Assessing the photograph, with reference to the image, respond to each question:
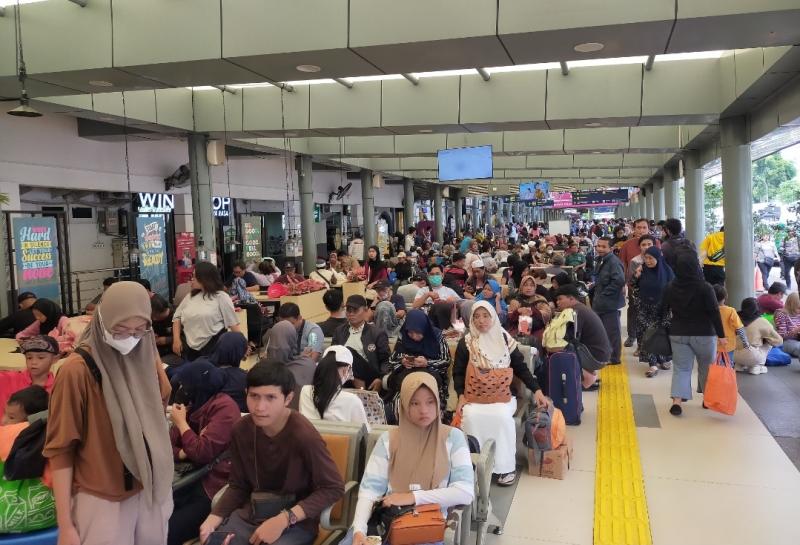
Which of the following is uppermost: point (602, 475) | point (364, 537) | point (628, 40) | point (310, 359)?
point (628, 40)

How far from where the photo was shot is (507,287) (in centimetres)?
1130

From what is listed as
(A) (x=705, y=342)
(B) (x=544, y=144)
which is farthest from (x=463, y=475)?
(B) (x=544, y=144)

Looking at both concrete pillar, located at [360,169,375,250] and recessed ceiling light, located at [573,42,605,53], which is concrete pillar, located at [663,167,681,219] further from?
recessed ceiling light, located at [573,42,605,53]

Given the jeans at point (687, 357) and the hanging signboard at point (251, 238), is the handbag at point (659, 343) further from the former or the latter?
the hanging signboard at point (251, 238)

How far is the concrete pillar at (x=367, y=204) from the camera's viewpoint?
79.9 ft

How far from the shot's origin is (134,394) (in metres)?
2.73

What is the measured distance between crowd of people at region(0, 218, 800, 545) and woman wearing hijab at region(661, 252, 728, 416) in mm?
15

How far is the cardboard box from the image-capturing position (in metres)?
5.38

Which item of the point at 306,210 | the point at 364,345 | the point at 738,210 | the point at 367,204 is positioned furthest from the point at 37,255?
the point at 367,204

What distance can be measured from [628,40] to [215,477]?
534 centimetres

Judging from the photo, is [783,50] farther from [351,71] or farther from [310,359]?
[310,359]

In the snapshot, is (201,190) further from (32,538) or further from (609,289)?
(32,538)

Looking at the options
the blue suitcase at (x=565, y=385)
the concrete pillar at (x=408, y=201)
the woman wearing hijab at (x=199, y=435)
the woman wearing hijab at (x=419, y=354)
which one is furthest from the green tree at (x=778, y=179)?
the woman wearing hijab at (x=199, y=435)

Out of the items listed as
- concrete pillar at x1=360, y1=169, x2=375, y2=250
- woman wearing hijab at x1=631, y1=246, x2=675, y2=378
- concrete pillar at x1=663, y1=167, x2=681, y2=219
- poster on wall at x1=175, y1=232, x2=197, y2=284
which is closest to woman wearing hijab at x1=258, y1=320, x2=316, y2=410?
woman wearing hijab at x1=631, y1=246, x2=675, y2=378
